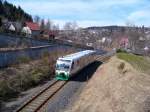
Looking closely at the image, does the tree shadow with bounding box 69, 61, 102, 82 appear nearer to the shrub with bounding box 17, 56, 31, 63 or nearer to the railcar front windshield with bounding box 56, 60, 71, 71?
the railcar front windshield with bounding box 56, 60, 71, 71

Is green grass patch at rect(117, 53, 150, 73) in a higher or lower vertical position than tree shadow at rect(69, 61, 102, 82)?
higher

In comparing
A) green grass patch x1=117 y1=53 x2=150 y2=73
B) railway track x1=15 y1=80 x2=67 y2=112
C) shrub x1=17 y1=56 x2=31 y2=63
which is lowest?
railway track x1=15 y1=80 x2=67 y2=112

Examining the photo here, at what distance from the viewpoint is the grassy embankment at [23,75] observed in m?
30.2

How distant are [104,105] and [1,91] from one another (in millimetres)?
10691

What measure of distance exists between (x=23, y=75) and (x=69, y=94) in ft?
21.3

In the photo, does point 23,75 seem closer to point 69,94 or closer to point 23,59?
point 69,94

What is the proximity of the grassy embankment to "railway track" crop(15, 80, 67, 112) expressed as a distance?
2.26 m

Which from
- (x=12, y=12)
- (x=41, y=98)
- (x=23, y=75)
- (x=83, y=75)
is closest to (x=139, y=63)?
(x=83, y=75)

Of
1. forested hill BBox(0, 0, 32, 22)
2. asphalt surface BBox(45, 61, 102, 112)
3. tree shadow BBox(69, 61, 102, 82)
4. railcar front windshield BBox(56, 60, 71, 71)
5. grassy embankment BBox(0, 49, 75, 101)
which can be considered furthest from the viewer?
forested hill BBox(0, 0, 32, 22)

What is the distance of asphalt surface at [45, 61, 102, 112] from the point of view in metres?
25.7

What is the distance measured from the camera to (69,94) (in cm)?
3108

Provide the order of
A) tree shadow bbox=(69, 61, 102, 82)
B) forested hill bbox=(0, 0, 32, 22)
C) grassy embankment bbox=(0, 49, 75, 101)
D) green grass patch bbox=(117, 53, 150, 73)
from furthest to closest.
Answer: forested hill bbox=(0, 0, 32, 22) → green grass patch bbox=(117, 53, 150, 73) → tree shadow bbox=(69, 61, 102, 82) → grassy embankment bbox=(0, 49, 75, 101)

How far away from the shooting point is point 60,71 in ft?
123

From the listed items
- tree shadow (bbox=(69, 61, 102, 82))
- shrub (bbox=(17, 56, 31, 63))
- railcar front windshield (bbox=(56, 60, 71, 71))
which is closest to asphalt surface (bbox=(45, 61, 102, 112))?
tree shadow (bbox=(69, 61, 102, 82))
